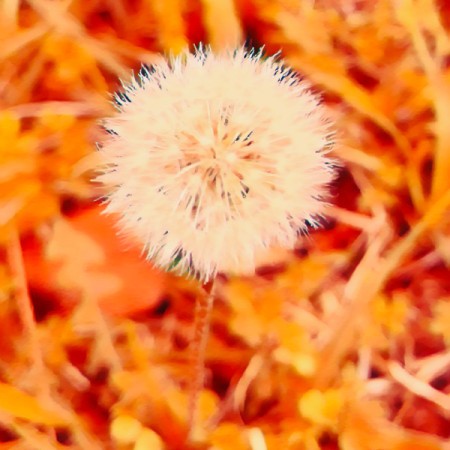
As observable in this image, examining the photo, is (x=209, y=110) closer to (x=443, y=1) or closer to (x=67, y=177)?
(x=67, y=177)

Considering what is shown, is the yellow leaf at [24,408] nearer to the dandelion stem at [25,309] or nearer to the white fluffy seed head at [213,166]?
the dandelion stem at [25,309]

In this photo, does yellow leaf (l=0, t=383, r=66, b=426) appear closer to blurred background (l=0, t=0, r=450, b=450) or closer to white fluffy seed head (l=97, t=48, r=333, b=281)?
blurred background (l=0, t=0, r=450, b=450)

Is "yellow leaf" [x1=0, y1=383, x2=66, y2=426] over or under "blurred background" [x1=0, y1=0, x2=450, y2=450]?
under

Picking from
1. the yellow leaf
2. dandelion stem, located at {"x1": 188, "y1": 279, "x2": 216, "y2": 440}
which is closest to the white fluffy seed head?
dandelion stem, located at {"x1": 188, "y1": 279, "x2": 216, "y2": 440}

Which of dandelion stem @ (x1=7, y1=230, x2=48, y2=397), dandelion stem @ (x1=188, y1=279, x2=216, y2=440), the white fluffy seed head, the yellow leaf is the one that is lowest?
the yellow leaf

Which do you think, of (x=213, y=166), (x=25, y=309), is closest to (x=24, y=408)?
(x=25, y=309)

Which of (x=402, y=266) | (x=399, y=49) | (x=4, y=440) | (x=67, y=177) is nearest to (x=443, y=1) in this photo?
(x=399, y=49)

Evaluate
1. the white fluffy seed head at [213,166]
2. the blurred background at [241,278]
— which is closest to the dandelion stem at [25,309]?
the blurred background at [241,278]
